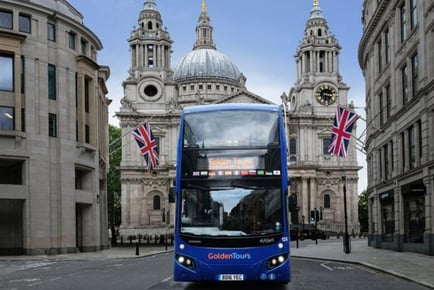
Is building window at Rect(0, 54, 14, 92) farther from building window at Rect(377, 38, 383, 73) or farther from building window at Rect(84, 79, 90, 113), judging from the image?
building window at Rect(377, 38, 383, 73)

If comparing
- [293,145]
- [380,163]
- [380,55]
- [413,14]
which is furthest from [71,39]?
[293,145]

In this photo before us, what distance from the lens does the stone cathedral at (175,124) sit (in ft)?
351

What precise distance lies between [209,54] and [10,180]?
3853 inches

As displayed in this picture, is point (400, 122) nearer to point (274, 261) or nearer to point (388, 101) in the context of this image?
point (388, 101)

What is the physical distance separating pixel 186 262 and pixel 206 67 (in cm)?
12203

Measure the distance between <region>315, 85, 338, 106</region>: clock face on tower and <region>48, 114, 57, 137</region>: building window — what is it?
2834 inches

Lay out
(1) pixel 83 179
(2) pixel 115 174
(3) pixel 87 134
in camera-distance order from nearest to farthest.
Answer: (1) pixel 83 179 → (3) pixel 87 134 → (2) pixel 115 174

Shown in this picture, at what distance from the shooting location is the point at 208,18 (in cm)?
15075

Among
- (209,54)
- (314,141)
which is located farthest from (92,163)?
(209,54)

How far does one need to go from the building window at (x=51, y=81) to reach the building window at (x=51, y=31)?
5.83 ft

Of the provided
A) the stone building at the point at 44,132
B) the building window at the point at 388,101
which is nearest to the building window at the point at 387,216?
the building window at the point at 388,101

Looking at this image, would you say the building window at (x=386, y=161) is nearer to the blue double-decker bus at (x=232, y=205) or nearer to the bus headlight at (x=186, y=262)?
the blue double-decker bus at (x=232, y=205)

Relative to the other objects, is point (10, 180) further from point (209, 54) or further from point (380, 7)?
point (209, 54)

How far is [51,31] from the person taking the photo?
4419 centimetres
